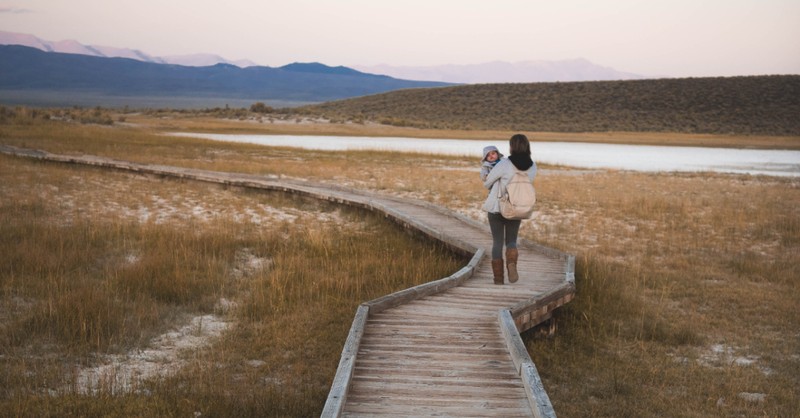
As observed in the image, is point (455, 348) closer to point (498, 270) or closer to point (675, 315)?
point (498, 270)

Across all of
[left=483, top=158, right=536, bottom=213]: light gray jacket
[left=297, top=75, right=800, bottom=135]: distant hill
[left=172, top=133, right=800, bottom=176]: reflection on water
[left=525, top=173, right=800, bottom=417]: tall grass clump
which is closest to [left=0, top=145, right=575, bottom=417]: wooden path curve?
[left=525, top=173, right=800, bottom=417]: tall grass clump

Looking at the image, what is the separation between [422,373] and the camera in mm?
5180

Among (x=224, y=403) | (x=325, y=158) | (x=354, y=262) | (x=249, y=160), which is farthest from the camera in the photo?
(x=325, y=158)

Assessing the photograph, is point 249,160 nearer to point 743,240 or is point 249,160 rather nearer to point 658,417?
point 743,240

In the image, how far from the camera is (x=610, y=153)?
122 feet

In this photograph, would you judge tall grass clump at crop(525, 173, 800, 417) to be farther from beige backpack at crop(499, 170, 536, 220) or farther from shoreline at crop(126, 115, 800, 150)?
shoreline at crop(126, 115, 800, 150)

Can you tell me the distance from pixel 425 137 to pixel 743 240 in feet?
110

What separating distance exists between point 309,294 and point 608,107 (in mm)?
66997

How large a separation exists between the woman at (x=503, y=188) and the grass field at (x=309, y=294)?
87cm

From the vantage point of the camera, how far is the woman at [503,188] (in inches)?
286

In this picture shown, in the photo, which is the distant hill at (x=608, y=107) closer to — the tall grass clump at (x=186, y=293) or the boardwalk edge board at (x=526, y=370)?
the tall grass clump at (x=186, y=293)

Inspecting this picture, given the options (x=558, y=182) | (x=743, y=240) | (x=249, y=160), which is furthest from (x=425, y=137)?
(x=743, y=240)

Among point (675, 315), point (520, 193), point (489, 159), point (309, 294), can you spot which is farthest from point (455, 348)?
point (675, 315)

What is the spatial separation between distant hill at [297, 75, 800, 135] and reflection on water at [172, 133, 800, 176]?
17570 millimetres
